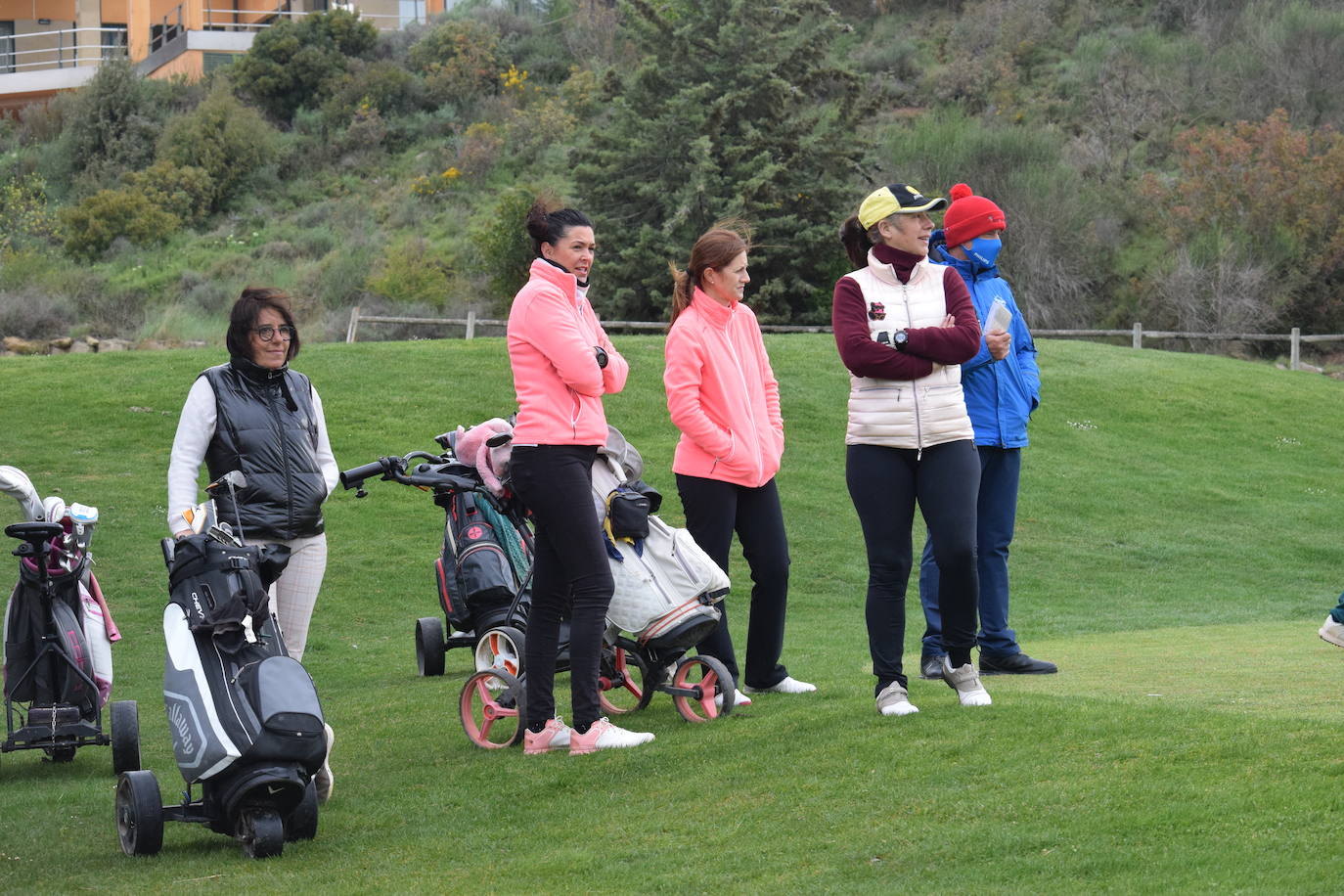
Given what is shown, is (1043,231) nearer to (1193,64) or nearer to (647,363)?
(1193,64)

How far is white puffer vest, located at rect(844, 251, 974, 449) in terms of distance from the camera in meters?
6.22

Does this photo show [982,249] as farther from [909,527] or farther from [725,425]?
[909,527]

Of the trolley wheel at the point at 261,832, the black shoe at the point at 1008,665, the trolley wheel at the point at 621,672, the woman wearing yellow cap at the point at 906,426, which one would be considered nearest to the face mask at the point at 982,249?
the woman wearing yellow cap at the point at 906,426

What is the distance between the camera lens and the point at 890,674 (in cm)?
640

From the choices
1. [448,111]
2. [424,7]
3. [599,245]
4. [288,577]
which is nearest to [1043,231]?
[599,245]

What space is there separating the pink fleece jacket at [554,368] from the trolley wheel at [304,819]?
170 centimetres

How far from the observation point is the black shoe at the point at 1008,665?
7.77 m

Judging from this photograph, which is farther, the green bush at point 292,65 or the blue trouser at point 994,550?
the green bush at point 292,65

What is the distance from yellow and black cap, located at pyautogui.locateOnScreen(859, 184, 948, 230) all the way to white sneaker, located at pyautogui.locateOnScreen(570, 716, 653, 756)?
2.37 m

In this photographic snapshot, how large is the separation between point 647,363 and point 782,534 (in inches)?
689

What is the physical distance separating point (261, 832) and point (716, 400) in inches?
114

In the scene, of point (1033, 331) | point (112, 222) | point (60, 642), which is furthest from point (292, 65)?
point (60, 642)

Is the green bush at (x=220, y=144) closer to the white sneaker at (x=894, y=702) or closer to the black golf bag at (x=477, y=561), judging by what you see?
the black golf bag at (x=477, y=561)

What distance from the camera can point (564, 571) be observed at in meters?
6.71
